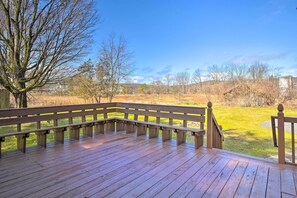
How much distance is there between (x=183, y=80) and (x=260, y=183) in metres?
13.6

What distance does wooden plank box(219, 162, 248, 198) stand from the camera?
1758 mm

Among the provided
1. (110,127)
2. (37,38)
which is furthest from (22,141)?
(37,38)

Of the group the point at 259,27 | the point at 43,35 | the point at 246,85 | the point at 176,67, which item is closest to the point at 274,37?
the point at 259,27

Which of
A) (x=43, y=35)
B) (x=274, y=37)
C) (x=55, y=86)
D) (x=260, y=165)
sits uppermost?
(x=274, y=37)

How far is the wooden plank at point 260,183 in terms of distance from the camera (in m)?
1.75

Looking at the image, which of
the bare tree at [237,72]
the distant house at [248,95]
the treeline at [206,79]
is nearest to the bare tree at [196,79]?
the treeline at [206,79]

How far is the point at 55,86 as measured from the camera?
6.13m

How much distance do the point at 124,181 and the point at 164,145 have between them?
1.59 m

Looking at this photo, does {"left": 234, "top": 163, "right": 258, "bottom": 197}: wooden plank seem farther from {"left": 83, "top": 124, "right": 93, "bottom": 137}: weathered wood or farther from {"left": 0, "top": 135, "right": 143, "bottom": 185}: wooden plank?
{"left": 83, "top": 124, "right": 93, "bottom": 137}: weathered wood

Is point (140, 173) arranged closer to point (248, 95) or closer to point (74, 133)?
point (74, 133)

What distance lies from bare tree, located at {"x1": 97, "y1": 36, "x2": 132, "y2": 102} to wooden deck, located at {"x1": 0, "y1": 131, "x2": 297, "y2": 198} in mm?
7521

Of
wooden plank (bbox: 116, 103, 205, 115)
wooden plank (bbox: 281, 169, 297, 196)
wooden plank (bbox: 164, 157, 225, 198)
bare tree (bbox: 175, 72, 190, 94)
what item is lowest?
wooden plank (bbox: 281, 169, 297, 196)

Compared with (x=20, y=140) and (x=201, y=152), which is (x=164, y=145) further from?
(x=20, y=140)

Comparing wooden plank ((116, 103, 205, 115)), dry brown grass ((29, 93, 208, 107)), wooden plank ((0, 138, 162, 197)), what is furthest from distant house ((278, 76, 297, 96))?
wooden plank ((0, 138, 162, 197))
